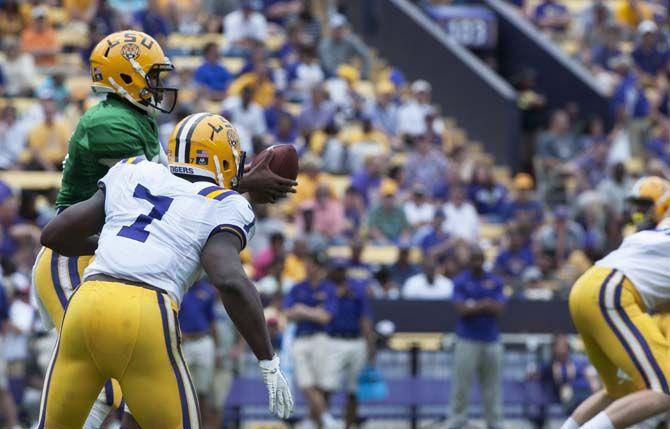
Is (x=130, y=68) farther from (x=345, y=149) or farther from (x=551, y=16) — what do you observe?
(x=551, y=16)

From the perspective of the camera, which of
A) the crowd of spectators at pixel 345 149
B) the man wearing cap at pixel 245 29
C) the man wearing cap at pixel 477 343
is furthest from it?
the man wearing cap at pixel 245 29

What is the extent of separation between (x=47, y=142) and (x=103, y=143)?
27.4 ft

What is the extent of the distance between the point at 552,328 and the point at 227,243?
8238 mm

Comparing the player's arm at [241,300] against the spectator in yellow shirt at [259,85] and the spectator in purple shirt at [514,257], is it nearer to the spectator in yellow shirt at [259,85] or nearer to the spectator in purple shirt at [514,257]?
the spectator in purple shirt at [514,257]

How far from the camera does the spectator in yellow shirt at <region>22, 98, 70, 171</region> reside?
14344mm

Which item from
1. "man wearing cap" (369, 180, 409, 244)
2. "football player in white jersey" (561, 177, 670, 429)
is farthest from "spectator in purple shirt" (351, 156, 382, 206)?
"football player in white jersey" (561, 177, 670, 429)

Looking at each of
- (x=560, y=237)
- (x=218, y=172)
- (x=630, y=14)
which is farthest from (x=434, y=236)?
(x=218, y=172)

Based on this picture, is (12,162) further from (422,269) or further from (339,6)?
(339,6)

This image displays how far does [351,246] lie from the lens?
13.8 meters

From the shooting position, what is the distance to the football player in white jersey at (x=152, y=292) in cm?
546

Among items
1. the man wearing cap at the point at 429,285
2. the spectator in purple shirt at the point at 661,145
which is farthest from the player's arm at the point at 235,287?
the spectator in purple shirt at the point at 661,145

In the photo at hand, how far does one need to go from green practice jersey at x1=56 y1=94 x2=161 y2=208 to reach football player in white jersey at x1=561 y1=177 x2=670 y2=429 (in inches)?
105

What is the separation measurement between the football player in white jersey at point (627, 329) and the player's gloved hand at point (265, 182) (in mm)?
2319

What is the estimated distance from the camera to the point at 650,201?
321 inches
